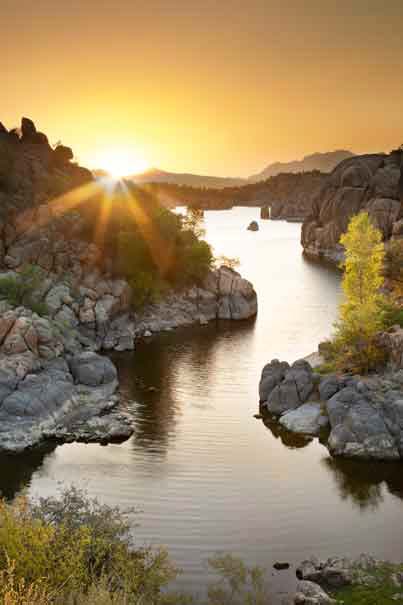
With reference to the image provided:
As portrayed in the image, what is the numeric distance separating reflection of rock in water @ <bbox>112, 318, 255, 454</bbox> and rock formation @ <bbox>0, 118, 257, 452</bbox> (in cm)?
205

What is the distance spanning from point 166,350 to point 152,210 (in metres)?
30.8

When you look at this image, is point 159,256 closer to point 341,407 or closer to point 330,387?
point 330,387

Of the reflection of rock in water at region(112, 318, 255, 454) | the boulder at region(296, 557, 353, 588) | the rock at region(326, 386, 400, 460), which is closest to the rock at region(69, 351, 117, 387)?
the reflection of rock in water at region(112, 318, 255, 454)

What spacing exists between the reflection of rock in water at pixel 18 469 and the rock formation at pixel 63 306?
0.98m

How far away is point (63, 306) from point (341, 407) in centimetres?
3720

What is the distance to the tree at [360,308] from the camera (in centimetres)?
5100

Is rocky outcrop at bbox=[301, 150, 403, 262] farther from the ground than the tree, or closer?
farther from the ground

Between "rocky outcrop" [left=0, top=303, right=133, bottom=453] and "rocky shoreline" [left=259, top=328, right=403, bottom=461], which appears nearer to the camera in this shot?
"rocky shoreline" [left=259, top=328, right=403, bottom=461]

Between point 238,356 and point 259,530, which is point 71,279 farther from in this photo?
point 259,530

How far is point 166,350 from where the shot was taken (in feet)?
229

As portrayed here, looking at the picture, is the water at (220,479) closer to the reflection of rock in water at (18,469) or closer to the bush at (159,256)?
the reflection of rock in water at (18,469)

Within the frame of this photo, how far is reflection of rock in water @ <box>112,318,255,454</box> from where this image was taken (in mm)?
48062

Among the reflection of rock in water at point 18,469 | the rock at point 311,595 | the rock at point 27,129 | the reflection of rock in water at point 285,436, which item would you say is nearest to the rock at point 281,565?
the rock at point 311,595

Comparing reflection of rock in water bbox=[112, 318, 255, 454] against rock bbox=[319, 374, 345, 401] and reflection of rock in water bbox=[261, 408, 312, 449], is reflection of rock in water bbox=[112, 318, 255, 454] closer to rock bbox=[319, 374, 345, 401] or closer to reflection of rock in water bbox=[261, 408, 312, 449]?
reflection of rock in water bbox=[261, 408, 312, 449]
